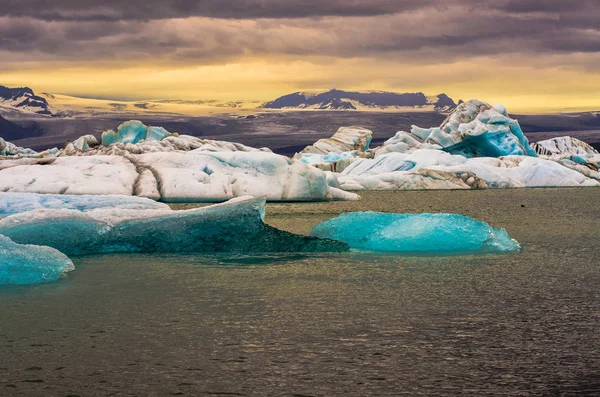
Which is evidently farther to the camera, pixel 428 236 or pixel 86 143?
pixel 86 143

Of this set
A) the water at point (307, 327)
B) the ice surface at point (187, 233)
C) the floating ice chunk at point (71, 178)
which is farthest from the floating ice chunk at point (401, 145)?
the water at point (307, 327)

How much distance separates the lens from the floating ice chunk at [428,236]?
1402 centimetres

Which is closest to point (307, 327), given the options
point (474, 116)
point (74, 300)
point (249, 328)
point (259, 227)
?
point (249, 328)

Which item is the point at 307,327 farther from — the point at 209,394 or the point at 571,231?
the point at 571,231

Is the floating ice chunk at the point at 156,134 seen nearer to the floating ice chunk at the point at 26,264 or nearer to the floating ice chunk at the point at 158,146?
the floating ice chunk at the point at 158,146

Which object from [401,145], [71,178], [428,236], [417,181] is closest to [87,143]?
[401,145]

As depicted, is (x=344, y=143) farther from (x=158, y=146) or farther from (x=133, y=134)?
(x=158, y=146)

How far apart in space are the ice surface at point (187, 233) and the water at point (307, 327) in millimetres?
799

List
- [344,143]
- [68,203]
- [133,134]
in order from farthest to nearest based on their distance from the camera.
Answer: [344,143] < [133,134] < [68,203]

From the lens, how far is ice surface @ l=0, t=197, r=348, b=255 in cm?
1373

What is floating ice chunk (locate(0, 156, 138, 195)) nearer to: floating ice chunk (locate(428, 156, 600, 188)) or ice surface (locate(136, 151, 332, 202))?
ice surface (locate(136, 151, 332, 202))

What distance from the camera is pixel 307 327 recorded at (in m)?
7.75

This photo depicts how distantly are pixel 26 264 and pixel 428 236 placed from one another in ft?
22.2

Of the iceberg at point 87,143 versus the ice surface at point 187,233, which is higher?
the ice surface at point 187,233
